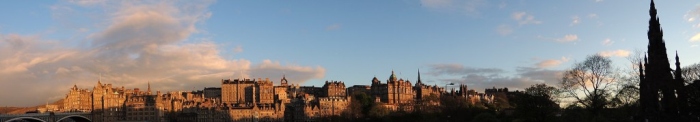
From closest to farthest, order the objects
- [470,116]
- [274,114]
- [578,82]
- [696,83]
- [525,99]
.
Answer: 1. [696,83]
2. [578,82]
3. [525,99]
4. [470,116]
5. [274,114]

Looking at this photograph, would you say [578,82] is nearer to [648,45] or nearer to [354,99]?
[648,45]

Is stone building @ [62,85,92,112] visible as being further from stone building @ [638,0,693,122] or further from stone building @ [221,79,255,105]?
stone building @ [638,0,693,122]

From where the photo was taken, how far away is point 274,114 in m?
164

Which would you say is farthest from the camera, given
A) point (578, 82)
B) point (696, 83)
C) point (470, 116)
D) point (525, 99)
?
point (470, 116)

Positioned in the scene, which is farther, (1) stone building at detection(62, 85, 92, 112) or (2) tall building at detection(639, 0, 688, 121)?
(1) stone building at detection(62, 85, 92, 112)

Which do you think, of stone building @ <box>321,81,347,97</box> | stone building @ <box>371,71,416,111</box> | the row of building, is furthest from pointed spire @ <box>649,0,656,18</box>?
stone building @ <box>321,81,347,97</box>

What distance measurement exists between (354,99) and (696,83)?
125 metres

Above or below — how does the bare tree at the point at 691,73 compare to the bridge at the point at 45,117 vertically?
above

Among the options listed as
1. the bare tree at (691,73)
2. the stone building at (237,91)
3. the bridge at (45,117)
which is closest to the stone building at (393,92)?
the stone building at (237,91)

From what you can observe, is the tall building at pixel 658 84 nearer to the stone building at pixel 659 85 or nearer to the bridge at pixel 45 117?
the stone building at pixel 659 85

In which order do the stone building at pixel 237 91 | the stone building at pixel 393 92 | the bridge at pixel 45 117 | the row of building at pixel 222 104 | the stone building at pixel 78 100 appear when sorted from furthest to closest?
the stone building at pixel 237 91, the stone building at pixel 393 92, the stone building at pixel 78 100, the row of building at pixel 222 104, the bridge at pixel 45 117

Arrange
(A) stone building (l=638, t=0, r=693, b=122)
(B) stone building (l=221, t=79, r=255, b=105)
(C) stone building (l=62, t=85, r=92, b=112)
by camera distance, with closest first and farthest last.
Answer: (A) stone building (l=638, t=0, r=693, b=122) → (C) stone building (l=62, t=85, r=92, b=112) → (B) stone building (l=221, t=79, r=255, b=105)

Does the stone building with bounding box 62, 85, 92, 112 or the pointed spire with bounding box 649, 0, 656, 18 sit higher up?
the pointed spire with bounding box 649, 0, 656, 18

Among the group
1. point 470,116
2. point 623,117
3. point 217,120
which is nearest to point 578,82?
point 623,117
